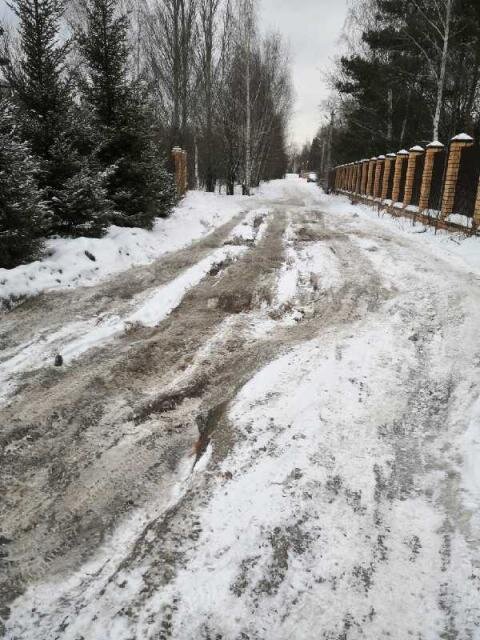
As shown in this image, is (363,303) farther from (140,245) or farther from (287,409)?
(140,245)

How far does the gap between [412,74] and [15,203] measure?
1982 centimetres

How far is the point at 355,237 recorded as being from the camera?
9.17 m

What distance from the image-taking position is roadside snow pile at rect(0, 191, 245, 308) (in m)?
5.62

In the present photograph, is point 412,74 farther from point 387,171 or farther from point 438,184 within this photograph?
point 438,184

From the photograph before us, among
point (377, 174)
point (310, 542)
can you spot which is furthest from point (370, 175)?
point (310, 542)

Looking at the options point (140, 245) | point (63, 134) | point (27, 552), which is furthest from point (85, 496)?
point (63, 134)

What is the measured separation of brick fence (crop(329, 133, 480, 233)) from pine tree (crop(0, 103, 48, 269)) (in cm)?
904

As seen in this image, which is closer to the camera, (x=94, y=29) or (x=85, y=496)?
(x=85, y=496)

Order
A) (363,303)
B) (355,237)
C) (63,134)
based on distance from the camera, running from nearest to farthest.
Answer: (363,303), (63,134), (355,237)

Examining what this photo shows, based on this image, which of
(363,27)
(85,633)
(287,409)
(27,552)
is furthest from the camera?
(363,27)

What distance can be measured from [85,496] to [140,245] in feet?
21.7

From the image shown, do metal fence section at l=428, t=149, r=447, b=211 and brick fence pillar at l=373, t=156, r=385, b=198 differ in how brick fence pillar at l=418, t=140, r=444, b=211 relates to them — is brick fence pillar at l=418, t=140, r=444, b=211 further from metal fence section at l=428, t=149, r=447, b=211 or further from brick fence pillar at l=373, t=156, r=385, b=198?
brick fence pillar at l=373, t=156, r=385, b=198

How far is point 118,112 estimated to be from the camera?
9508 millimetres

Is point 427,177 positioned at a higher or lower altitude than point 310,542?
higher
